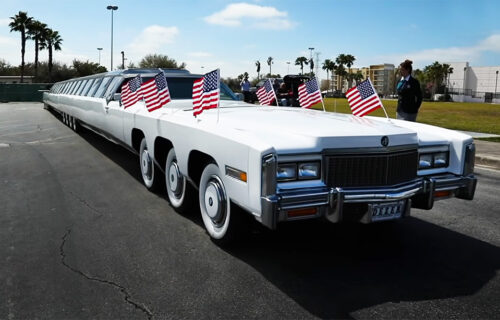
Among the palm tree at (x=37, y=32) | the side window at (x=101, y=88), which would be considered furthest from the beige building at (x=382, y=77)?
the side window at (x=101, y=88)

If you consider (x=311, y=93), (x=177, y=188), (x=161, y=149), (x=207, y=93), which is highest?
(x=311, y=93)

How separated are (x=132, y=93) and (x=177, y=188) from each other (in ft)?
7.36

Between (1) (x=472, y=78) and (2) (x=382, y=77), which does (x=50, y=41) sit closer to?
(1) (x=472, y=78)

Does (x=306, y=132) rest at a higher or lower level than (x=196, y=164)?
higher

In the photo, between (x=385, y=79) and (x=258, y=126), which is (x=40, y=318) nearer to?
(x=258, y=126)

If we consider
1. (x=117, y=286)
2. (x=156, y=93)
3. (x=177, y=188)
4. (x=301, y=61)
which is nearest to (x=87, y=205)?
(x=177, y=188)

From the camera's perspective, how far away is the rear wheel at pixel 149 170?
5820 mm

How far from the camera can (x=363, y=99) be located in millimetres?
5332

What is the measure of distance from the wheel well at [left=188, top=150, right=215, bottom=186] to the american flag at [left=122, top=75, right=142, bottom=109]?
2215 millimetres

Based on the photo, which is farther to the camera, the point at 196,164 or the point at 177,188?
the point at 177,188

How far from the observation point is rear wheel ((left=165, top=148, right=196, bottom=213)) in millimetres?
4855

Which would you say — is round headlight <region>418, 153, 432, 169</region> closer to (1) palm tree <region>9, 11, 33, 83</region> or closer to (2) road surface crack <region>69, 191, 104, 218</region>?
(2) road surface crack <region>69, 191, 104, 218</region>

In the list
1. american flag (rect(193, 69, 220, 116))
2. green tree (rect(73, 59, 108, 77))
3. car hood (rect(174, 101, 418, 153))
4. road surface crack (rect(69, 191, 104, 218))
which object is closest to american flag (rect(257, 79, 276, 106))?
american flag (rect(193, 69, 220, 116))

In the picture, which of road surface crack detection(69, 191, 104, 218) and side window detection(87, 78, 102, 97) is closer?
road surface crack detection(69, 191, 104, 218)
